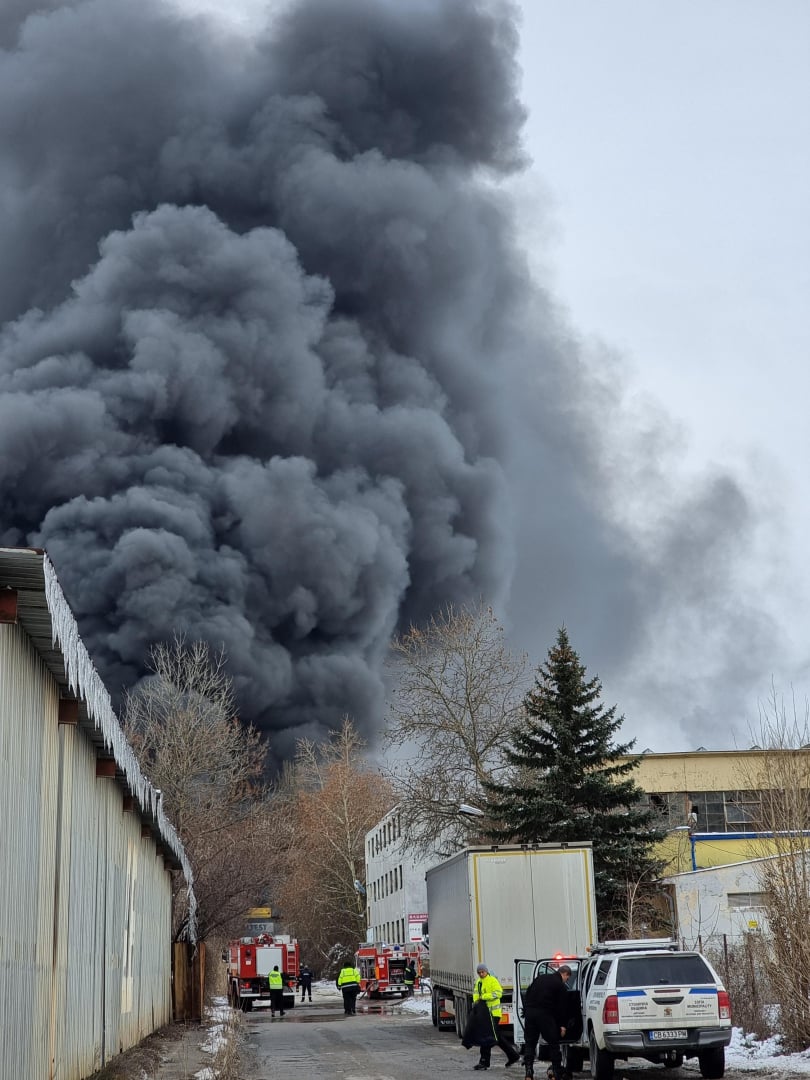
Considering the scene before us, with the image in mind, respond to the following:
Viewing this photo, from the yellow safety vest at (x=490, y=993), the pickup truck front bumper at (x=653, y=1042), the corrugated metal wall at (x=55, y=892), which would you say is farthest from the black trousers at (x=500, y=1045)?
the corrugated metal wall at (x=55, y=892)

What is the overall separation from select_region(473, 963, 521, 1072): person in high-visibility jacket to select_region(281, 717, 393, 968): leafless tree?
144 ft

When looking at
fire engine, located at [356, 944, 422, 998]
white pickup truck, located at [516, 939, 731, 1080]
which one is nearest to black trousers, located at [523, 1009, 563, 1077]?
white pickup truck, located at [516, 939, 731, 1080]

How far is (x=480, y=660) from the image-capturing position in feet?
125

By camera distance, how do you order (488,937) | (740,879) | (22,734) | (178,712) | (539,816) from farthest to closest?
(178,712), (740,879), (539,816), (488,937), (22,734)

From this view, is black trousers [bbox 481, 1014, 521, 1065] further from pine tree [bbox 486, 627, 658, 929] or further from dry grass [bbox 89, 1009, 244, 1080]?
pine tree [bbox 486, 627, 658, 929]

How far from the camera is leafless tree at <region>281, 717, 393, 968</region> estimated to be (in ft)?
210

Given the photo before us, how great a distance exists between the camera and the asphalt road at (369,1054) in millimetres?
14992

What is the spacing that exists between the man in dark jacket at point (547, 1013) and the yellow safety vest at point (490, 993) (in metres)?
3.68

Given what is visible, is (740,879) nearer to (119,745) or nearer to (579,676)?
(579,676)

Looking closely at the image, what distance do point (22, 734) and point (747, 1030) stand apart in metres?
11.3

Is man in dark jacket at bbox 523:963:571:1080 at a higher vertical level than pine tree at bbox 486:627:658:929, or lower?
lower

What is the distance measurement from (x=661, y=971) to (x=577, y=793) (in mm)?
18277

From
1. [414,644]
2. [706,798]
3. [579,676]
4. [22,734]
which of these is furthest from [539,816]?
[22,734]

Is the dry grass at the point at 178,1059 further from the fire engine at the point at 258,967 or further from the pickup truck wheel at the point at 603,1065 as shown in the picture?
the fire engine at the point at 258,967
